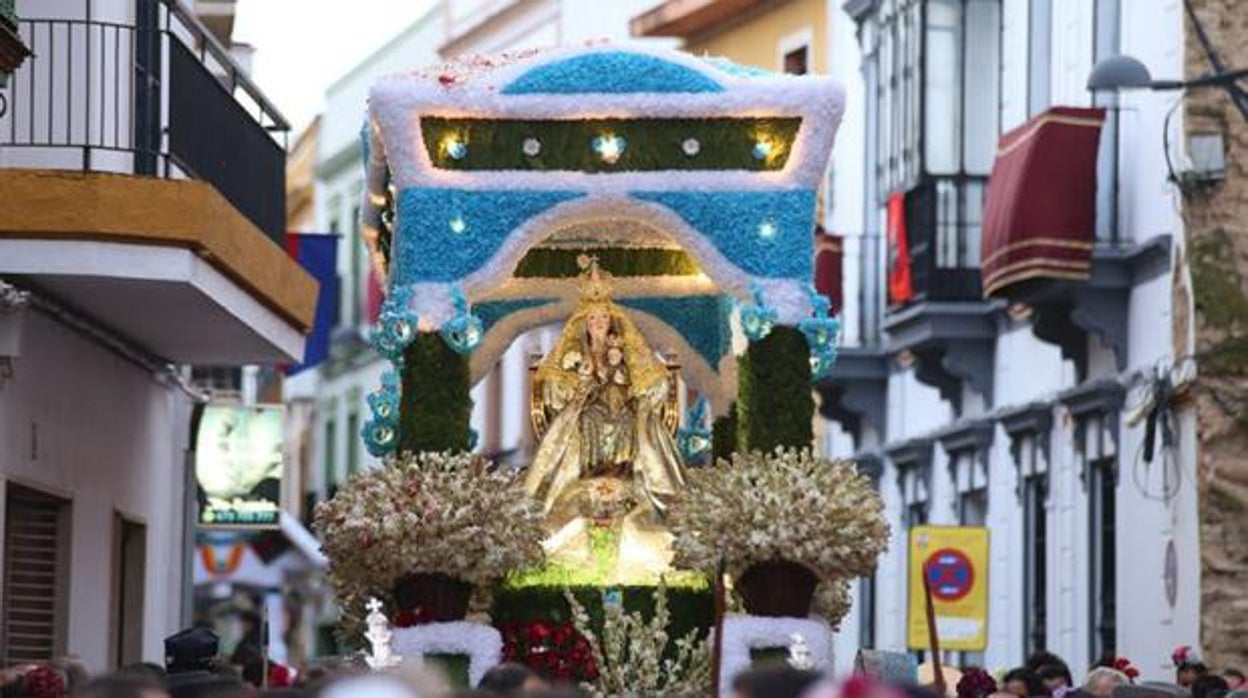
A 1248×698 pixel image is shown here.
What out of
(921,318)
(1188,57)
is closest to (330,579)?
(1188,57)

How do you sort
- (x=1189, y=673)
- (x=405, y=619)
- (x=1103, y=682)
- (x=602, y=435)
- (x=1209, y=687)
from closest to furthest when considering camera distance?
(x=1103, y=682)
(x=405, y=619)
(x=1209, y=687)
(x=602, y=435)
(x=1189, y=673)

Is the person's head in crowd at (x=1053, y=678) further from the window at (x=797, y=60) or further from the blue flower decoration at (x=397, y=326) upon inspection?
the window at (x=797, y=60)

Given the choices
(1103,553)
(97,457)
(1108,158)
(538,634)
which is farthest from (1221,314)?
(538,634)

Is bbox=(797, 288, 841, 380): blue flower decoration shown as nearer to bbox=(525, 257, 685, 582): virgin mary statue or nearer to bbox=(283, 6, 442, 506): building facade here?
bbox=(525, 257, 685, 582): virgin mary statue

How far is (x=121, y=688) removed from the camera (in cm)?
1231

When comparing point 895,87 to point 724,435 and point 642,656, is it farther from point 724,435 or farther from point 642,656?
point 642,656

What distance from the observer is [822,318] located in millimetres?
22516

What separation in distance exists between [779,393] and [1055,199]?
1147 cm

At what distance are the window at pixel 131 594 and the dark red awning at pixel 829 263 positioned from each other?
1291cm

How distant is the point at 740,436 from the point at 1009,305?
13316 mm

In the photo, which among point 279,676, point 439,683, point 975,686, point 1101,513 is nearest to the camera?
point 439,683

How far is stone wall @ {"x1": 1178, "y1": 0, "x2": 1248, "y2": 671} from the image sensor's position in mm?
A: 30938

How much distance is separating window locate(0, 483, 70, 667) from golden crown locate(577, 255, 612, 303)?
3.46 m

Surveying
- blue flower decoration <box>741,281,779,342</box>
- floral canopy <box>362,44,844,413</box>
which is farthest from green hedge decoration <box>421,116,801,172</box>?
blue flower decoration <box>741,281,779,342</box>
